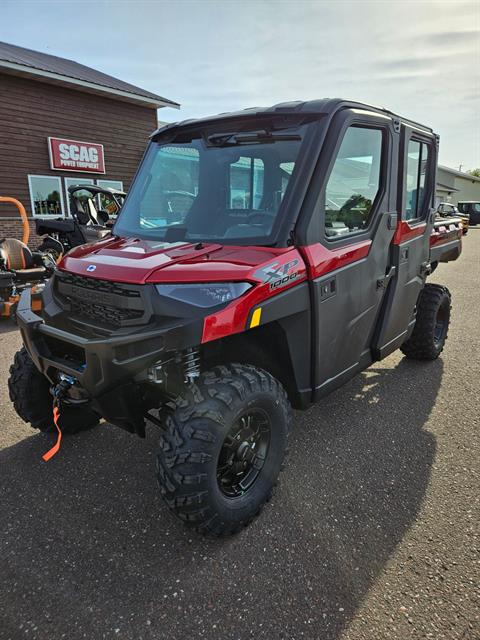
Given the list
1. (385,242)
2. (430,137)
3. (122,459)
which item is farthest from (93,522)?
(430,137)

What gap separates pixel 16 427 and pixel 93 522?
4.63ft

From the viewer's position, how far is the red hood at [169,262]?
218cm

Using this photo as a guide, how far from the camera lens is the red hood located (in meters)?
2.18

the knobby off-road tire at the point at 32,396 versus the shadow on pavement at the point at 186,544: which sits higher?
the knobby off-road tire at the point at 32,396

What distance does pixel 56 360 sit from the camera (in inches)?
96.0

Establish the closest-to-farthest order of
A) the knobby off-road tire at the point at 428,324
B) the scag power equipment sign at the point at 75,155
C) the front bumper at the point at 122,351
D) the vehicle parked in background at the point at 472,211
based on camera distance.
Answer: the front bumper at the point at 122,351 → the knobby off-road tire at the point at 428,324 → the scag power equipment sign at the point at 75,155 → the vehicle parked in background at the point at 472,211

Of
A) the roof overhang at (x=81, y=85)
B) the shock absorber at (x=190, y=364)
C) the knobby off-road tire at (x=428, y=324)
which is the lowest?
the knobby off-road tire at (x=428, y=324)

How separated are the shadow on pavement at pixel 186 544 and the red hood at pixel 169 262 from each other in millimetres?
1391

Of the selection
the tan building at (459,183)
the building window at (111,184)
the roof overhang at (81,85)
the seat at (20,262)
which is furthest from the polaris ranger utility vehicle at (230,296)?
the tan building at (459,183)

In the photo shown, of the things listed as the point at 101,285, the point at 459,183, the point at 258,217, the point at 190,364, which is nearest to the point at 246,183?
the point at 258,217

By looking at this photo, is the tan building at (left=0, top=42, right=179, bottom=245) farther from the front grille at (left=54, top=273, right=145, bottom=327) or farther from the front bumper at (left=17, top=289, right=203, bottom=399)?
the front bumper at (left=17, top=289, right=203, bottom=399)

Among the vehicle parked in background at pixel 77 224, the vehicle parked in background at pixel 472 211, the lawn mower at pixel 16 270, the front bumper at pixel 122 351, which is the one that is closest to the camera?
the front bumper at pixel 122 351

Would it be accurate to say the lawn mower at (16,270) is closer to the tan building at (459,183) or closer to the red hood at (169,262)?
the red hood at (169,262)

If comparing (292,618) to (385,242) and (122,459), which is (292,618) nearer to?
(122,459)
